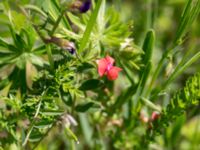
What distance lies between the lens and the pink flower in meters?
1.58

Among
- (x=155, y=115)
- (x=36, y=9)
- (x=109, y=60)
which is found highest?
(x=36, y=9)

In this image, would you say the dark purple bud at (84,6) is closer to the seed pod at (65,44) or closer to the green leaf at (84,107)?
A: the seed pod at (65,44)

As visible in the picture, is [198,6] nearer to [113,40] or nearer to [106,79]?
[113,40]

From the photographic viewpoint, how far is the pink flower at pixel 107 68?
1.58 metres

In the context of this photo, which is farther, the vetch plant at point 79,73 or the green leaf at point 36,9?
the green leaf at point 36,9

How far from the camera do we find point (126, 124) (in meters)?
1.92

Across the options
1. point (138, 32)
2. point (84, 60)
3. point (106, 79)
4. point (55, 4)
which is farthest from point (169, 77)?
point (138, 32)

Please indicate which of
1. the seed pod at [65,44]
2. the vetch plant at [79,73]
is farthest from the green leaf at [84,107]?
the seed pod at [65,44]

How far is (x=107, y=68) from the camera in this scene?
159 cm

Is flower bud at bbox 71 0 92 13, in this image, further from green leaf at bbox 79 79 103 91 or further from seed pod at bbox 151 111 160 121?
seed pod at bbox 151 111 160 121

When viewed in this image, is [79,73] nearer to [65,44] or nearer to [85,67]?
[85,67]

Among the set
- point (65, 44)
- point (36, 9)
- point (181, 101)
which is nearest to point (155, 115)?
point (181, 101)

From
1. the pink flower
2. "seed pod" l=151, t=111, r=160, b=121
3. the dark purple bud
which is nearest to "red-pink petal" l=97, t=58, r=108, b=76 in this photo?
the pink flower

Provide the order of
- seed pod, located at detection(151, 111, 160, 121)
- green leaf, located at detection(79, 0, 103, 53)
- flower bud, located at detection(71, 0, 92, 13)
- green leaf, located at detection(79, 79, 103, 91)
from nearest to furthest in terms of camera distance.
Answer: green leaf, located at detection(79, 0, 103, 53) → flower bud, located at detection(71, 0, 92, 13) → green leaf, located at detection(79, 79, 103, 91) → seed pod, located at detection(151, 111, 160, 121)
